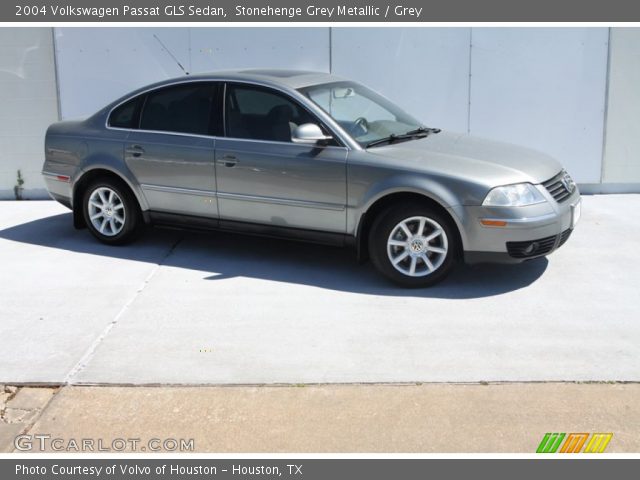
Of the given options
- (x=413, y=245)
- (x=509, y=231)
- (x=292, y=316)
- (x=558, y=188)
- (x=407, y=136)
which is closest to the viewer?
(x=292, y=316)

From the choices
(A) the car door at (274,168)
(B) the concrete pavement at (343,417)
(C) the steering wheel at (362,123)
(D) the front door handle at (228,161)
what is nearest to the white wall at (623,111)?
(C) the steering wheel at (362,123)

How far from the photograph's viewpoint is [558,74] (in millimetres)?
9938

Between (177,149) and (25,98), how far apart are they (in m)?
3.65

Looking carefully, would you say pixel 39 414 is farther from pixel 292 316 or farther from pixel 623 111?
pixel 623 111

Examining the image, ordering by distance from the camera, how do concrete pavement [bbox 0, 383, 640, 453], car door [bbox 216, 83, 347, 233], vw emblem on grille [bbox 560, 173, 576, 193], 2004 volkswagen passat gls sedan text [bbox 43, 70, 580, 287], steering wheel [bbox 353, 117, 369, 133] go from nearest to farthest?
1. concrete pavement [bbox 0, 383, 640, 453]
2. 2004 volkswagen passat gls sedan text [bbox 43, 70, 580, 287]
3. car door [bbox 216, 83, 347, 233]
4. vw emblem on grille [bbox 560, 173, 576, 193]
5. steering wheel [bbox 353, 117, 369, 133]

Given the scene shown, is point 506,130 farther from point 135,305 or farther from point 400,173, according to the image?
point 135,305

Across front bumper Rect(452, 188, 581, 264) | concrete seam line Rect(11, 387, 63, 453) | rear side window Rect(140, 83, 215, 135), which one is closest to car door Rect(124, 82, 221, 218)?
rear side window Rect(140, 83, 215, 135)

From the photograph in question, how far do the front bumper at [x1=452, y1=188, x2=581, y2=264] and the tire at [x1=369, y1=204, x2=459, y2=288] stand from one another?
162 mm

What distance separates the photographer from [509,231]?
6215 mm

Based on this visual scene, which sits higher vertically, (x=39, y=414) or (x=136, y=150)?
(x=136, y=150)

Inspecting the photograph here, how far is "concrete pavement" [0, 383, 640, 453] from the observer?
420cm

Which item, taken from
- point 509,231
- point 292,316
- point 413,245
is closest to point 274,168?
point 413,245

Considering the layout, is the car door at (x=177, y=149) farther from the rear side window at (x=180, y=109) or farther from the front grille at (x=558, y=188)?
the front grille at (x=558, y=188)

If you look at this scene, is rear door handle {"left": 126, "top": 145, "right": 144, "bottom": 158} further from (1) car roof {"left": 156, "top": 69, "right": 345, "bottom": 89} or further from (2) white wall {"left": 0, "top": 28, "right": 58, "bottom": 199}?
(2) white wall {"left": 0, "top": 28, "right": 58, "bottom": 199}
